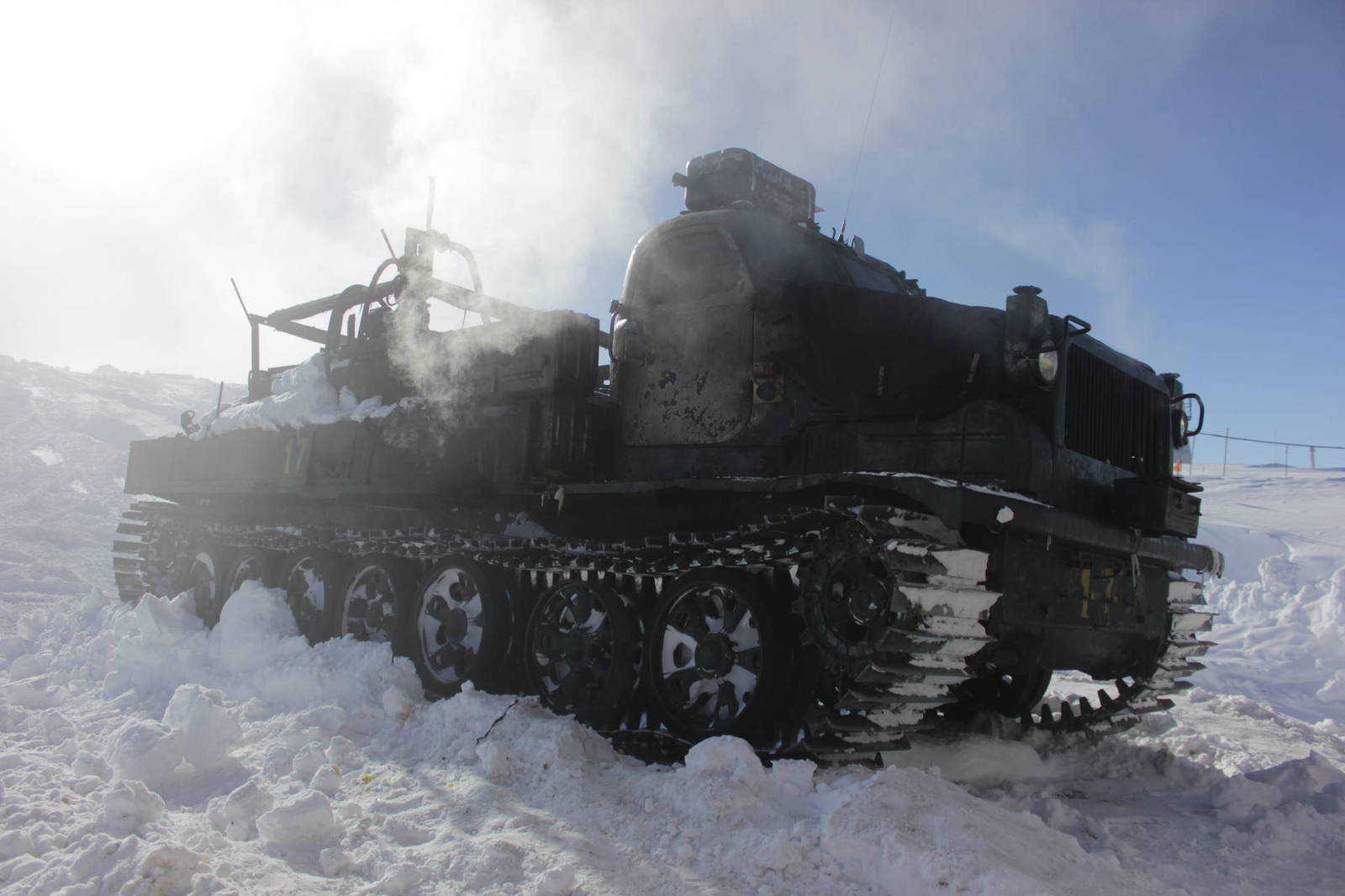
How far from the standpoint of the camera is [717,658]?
500 cm

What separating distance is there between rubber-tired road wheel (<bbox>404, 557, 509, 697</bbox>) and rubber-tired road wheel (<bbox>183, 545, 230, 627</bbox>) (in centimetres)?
371

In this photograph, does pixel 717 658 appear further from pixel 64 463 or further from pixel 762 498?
pixel 64 463

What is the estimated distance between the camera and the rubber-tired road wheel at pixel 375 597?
720cm

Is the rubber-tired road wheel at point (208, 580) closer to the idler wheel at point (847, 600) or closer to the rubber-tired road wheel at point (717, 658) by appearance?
the rubber-tired road wheel at point (717, 658)

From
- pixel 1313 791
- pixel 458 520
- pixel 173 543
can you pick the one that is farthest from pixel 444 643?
pixel 173 543

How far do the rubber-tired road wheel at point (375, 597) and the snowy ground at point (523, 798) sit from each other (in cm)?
49

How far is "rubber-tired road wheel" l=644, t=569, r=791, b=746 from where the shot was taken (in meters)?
4.76

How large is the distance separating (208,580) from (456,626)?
473 cm

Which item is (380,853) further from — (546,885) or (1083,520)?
(1083,520)


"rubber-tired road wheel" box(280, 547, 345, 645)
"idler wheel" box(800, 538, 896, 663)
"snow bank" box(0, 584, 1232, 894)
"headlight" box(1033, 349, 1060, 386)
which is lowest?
"snow bank" box(0, 584, 1232, 894)

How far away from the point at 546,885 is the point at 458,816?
Answer: 89 centimetres

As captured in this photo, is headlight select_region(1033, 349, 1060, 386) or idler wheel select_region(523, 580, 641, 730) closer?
headlight select_region(1033, 349, 1060, 386)

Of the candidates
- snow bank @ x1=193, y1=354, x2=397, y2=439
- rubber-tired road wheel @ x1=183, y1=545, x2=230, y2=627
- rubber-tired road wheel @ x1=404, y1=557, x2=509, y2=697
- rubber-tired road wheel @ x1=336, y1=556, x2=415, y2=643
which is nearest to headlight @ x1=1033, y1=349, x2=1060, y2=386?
rubber-tired road wheel @ x1=404, y1=557, x2=509, y2=697

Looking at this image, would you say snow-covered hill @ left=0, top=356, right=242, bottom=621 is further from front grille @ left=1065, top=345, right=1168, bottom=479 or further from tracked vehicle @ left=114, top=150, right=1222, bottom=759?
front grille @ left=1065, top=345, right=1168, bottom=479
